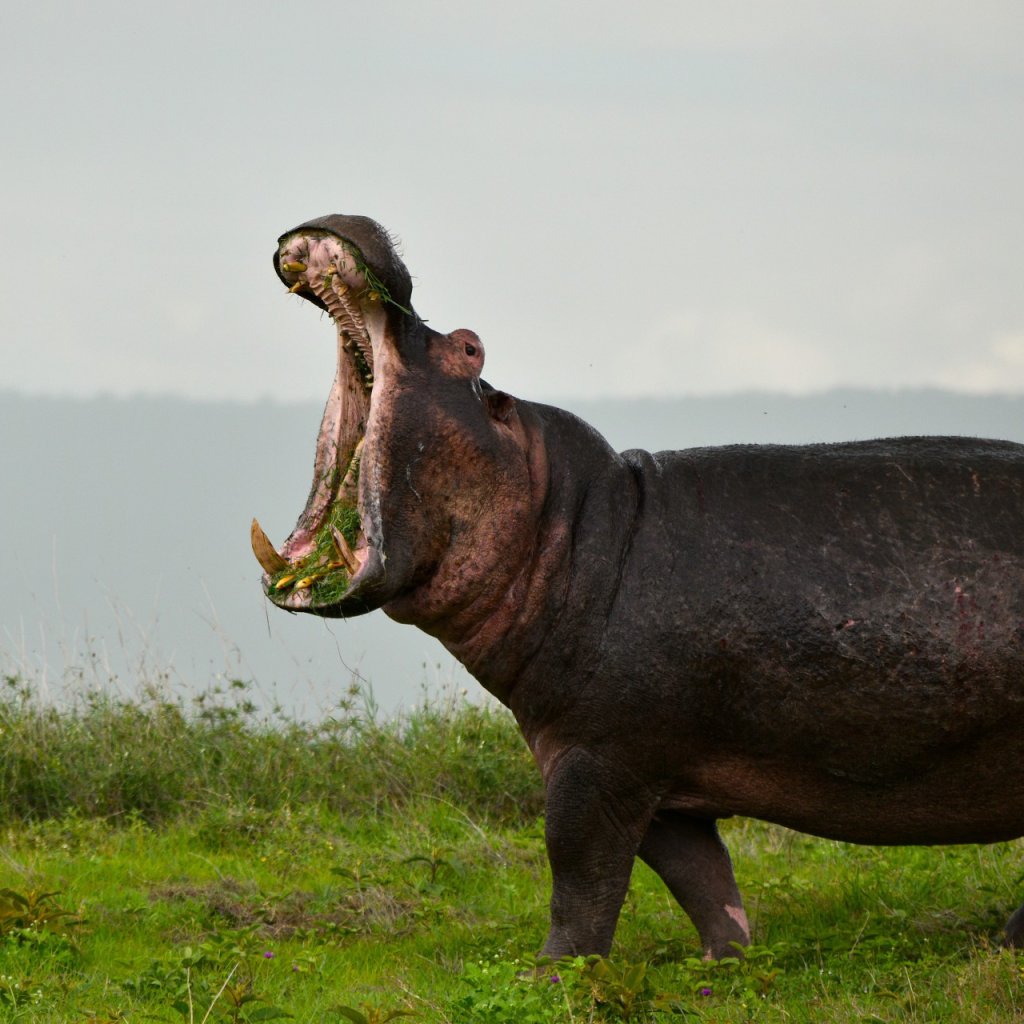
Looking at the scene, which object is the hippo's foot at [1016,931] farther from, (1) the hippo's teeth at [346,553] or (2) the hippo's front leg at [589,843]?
(1) the hippo's teeth at [346,553]

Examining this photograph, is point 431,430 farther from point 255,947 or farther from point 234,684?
point 234,684

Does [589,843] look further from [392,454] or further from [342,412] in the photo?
[342,412]

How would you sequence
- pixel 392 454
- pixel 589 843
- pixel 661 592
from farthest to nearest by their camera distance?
1. pixel 589 843
2. pixel 661 592
3. pixel 392 454

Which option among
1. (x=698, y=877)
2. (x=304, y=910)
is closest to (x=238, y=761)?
(x=304, y=910)

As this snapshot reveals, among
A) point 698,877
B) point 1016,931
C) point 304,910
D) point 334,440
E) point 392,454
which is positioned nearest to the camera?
point 392,454

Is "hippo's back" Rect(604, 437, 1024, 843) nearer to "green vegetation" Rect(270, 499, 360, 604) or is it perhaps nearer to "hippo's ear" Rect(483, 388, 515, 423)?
"hippo's ear" Rect(483, 388, 515, 423)

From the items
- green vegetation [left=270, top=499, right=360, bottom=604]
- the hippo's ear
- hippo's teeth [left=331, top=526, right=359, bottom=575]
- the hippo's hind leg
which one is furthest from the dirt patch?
the hippo's ear

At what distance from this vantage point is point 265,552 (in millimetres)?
5012

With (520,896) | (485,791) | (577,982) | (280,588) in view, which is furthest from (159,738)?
(577,982)

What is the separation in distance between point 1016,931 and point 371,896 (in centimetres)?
243

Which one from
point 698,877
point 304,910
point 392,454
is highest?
point 392,454

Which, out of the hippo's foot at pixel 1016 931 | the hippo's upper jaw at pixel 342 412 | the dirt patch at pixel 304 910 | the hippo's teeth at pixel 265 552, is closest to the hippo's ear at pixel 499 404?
the hippo's upper jaw at pixel 342 412

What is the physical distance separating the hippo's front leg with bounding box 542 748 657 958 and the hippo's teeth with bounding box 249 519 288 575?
1.07m

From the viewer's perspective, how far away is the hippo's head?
4.75 metres
